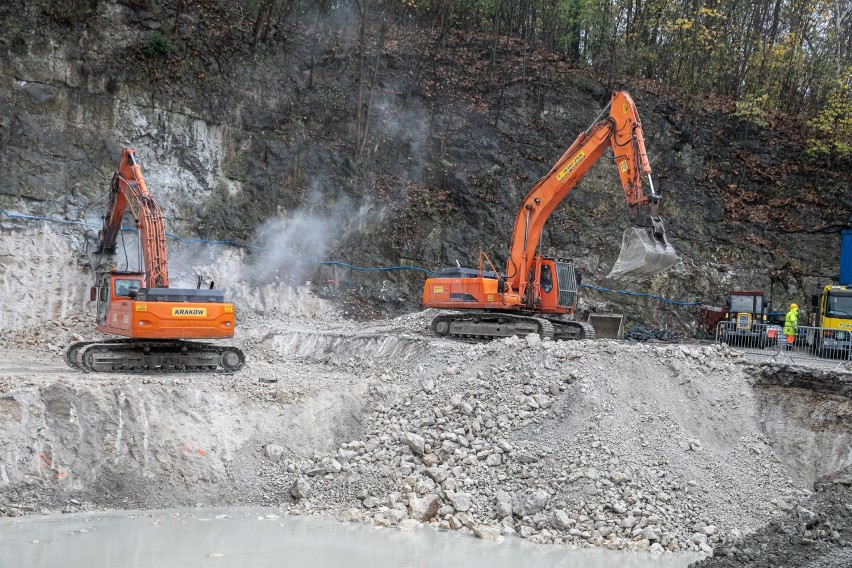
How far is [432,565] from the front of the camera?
10055mm

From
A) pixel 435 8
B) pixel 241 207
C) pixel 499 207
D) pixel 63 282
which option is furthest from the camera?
pixel 435 8

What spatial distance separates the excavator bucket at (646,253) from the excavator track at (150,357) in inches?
295

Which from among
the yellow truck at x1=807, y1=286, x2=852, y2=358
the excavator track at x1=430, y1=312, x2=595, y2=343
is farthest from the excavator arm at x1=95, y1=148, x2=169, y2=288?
the yellow truck at x1=807, y1=286, x2=852, y2=358

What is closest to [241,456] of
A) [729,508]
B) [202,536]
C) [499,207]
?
[202,536]

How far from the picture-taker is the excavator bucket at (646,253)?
1434cm

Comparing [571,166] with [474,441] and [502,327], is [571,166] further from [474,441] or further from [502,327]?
[474,441]

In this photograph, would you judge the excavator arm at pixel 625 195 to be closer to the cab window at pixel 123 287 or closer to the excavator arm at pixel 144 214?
the excavator arm at pixel 144 214

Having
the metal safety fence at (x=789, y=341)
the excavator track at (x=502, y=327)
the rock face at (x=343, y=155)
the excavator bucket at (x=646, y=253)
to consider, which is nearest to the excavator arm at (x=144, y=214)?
the rock face at (x=343, y=155)

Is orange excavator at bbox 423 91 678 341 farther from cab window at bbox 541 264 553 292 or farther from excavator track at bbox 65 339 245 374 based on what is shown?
excavator track at bbox 65 339 245 374

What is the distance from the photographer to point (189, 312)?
585 inches

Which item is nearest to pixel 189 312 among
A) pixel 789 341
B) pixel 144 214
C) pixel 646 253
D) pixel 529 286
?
pixel 144 214

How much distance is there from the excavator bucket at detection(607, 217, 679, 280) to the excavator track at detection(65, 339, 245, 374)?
24.6 feet

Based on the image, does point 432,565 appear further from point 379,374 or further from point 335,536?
point 379,374

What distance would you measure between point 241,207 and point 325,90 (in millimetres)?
5609
